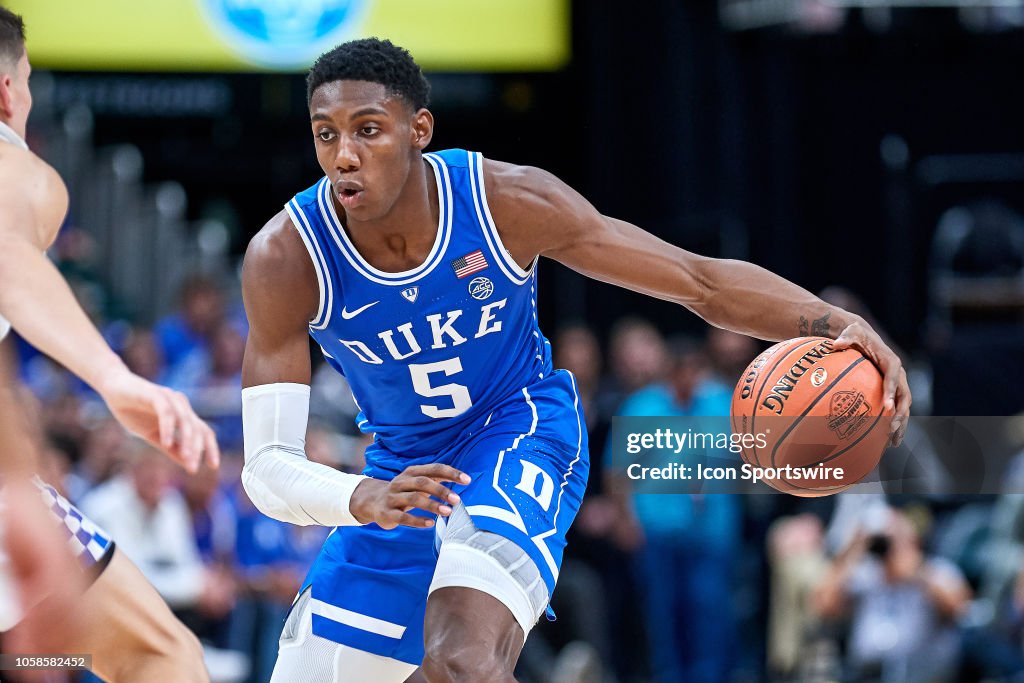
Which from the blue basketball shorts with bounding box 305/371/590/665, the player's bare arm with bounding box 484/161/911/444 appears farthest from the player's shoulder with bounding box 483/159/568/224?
the blue basketball shorts with bounding box 305/371/590/665

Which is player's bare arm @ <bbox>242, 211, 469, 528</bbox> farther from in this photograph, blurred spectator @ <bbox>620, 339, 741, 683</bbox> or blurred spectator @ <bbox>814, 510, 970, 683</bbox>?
blurred spectator @ <bbox>814, 510, 970, 683</bbox>

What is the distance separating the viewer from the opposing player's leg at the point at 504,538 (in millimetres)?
3998

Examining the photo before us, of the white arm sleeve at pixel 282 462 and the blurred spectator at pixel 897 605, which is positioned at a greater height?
the white arm sleeve at pixel 282 462

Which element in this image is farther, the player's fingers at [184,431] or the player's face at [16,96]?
the player's face at [16,96]

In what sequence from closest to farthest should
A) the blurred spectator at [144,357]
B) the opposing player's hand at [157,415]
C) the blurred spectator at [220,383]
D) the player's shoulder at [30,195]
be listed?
the opposing player's hand at [157,415] → the player's shoulder at [30,195] → the blurred spectator at [220,383] → the blurred spectator at [144,357]

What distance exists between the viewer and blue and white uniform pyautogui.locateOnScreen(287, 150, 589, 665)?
14.8ft

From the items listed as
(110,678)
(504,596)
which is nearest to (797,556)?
(504,596)

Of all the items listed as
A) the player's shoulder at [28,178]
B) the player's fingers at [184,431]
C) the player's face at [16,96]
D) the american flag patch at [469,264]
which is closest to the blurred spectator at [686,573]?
the american flag patch at [469,264]

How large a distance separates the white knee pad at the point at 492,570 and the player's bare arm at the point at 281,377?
129 millimetres

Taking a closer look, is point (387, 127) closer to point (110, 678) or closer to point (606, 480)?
point (110, 678)

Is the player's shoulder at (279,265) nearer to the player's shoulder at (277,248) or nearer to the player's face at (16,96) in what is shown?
the player's shoulder at (277,248)

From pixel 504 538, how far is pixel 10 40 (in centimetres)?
200

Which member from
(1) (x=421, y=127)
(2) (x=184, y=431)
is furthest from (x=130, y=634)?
(1) (x=421, y=127)

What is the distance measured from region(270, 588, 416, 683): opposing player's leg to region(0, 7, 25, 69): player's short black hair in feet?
6.29
